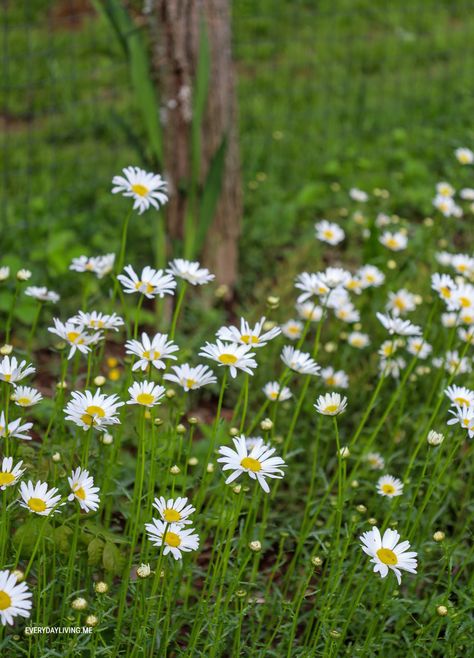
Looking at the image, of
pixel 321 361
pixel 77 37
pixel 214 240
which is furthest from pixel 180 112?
pixel 77 37

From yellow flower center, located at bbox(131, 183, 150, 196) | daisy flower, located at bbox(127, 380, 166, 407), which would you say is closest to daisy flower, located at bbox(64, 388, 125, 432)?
daisy flower, located at bbox(127, 380, 166, 407)

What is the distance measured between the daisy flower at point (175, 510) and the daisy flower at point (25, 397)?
342 mm

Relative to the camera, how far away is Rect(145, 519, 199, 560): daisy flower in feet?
5.26

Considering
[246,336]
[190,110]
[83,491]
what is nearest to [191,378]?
[246,336]

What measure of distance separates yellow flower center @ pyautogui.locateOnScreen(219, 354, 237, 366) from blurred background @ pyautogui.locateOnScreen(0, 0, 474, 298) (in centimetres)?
167

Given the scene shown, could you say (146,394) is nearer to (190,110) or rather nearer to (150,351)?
(150,351)

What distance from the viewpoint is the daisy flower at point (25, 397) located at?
6.03ft

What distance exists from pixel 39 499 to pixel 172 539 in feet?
0.77

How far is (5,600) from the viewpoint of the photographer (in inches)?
54.9

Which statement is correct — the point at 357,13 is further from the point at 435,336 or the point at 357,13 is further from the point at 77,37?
the point at 435,336

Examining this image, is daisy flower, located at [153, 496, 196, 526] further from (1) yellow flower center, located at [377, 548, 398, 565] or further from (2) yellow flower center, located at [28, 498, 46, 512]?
(1) yellow flower center, located at [377, 548, 398, 565]

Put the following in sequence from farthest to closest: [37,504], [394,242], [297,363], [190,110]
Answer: [190,110] < [394,242] < [297,363] < [37,504]

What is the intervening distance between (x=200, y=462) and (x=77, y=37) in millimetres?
3990

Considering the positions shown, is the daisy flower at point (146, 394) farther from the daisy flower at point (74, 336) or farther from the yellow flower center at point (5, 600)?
the yellow flower center at point (5, 600)
